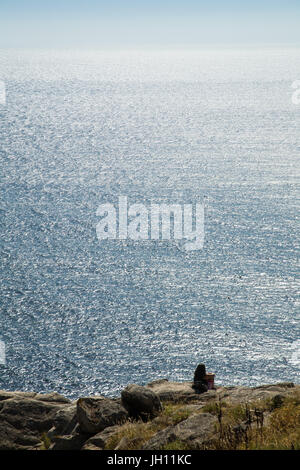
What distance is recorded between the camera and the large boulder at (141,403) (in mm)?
23484

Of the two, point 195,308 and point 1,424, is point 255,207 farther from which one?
point 1,424

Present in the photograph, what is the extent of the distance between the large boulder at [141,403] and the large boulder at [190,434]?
337 centimetres

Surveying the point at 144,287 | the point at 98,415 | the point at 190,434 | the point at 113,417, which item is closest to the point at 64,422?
the point at 98,415

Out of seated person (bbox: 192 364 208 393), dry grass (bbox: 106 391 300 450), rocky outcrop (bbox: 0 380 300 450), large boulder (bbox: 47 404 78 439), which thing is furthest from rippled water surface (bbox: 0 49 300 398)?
dry grass (bbox: 106 391 300 450)

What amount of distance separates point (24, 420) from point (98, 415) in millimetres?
5868

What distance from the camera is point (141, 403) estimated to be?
23.7 m

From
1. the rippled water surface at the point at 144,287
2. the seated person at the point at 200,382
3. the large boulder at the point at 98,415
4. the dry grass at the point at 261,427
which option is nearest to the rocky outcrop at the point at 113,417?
the large boulder at the point at 98,415

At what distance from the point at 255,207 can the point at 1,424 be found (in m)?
102

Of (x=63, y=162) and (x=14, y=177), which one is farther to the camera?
(x=63, y=162)

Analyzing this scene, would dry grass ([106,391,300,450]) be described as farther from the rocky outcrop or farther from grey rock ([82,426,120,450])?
grey rock ([82,426,120,450])

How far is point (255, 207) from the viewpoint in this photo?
124m

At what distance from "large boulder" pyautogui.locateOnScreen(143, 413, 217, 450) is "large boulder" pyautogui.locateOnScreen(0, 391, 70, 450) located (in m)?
9.62
